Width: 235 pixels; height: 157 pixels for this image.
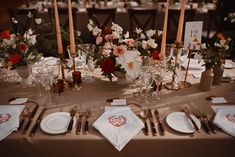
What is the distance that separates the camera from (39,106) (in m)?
1.44

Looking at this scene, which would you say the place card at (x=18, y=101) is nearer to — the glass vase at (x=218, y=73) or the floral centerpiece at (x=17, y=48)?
the floral centerpiece at (x=17, y=48)

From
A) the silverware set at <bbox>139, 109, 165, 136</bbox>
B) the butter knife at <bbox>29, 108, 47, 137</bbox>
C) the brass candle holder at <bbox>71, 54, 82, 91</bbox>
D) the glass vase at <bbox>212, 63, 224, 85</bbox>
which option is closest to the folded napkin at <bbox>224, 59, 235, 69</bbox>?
the glass vase at <bbox>212, 63, 224, 85</bbox>

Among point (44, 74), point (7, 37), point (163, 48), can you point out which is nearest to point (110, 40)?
point (163, 48)

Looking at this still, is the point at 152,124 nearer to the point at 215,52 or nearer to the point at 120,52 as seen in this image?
the point at 120,52

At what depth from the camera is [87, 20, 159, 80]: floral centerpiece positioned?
1388 millimetres

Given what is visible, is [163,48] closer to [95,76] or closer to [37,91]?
[95,76]

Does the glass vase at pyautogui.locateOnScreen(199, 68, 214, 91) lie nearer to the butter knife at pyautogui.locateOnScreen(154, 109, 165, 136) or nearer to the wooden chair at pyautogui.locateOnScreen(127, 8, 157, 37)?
the butter knife at pyautogui.locateOnScreen(154, 109, 165, 136)

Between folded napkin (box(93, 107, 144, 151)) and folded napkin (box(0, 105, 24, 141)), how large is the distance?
0.42 meters

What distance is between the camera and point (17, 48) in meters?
1.57

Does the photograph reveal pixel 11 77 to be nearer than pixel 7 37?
No

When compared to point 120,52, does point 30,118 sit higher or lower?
lower

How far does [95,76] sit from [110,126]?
24.4 inches

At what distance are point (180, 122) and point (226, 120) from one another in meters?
0.25

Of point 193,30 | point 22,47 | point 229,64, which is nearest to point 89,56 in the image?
point 22,47
